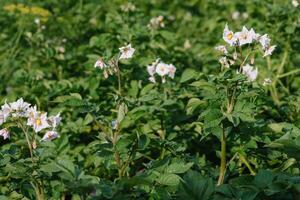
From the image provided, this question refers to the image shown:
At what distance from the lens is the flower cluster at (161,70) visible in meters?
3.11

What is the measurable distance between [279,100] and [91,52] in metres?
1.30

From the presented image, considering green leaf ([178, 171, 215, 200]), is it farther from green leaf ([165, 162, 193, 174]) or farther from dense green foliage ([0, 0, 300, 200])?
green leaf ([165, 162, 193, 174])

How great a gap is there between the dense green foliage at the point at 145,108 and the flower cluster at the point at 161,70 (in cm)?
5

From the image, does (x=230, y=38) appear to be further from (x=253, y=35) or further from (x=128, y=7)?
(x=128, y=7)

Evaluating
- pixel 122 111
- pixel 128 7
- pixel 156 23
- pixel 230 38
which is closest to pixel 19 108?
pixel 122 111

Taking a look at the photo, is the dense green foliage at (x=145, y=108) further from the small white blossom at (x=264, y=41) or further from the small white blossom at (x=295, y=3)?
the small white blossom at (x=264, y=41)

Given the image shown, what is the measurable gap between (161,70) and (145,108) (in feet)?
1.57

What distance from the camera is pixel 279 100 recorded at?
359cm

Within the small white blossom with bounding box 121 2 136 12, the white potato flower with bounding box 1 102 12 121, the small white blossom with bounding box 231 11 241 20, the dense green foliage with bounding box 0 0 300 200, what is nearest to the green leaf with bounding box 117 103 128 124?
the dense green foliage with bounding box 0 0 300 200

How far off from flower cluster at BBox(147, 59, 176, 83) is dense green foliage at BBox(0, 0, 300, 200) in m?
0.05

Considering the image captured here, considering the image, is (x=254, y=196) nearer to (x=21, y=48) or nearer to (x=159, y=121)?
(x=159, y=121)

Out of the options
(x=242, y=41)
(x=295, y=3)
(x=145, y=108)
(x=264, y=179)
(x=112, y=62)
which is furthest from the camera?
(x=295, y=3)

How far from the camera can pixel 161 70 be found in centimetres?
311

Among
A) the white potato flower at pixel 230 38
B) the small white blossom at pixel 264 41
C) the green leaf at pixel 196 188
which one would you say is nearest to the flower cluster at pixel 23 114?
the green leaf at pixel 196 188
